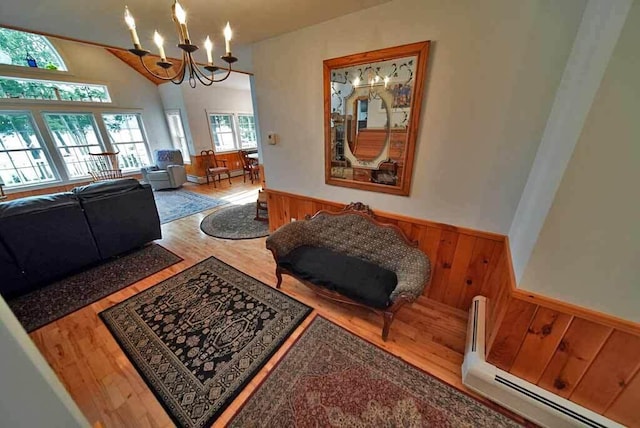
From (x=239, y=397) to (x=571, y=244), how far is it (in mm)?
1876

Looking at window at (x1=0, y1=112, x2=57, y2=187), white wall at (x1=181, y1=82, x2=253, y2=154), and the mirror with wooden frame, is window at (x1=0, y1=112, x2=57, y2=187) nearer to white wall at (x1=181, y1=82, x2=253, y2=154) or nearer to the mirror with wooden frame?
white wall at (x1=181, y1=82, x2=253, y2=154)

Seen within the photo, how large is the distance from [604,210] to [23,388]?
1980mm

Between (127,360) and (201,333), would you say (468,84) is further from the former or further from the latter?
(127,360)

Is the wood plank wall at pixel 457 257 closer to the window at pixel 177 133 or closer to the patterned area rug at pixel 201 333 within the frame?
the patterned area rug at pixel 201 333

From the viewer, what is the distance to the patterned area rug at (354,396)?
4.02ft

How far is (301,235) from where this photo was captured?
2.25 metres

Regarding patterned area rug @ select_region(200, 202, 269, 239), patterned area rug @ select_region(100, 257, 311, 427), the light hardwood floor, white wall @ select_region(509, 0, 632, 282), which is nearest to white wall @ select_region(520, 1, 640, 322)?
white wall @ select_region(509, 0, 632, 282)

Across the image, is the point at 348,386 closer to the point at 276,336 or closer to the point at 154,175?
the point at 276,336

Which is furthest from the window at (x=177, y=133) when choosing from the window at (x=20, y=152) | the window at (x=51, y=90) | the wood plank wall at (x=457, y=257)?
the wood plank wall at (x=457, y=257)

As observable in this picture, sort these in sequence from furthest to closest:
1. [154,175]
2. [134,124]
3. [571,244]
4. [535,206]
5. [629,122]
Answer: [134,124]
[154,175]
[535,206]
[571,244]
[629,122]

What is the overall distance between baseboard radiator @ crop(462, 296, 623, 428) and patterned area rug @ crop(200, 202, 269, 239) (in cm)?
265

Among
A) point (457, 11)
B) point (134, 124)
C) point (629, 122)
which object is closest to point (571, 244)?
point (629, 122)

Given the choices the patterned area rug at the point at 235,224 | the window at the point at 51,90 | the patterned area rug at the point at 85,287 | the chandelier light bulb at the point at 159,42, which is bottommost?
the patterned area rug at the point at 85,287

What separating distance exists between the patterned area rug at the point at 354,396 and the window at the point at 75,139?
6.67 m
